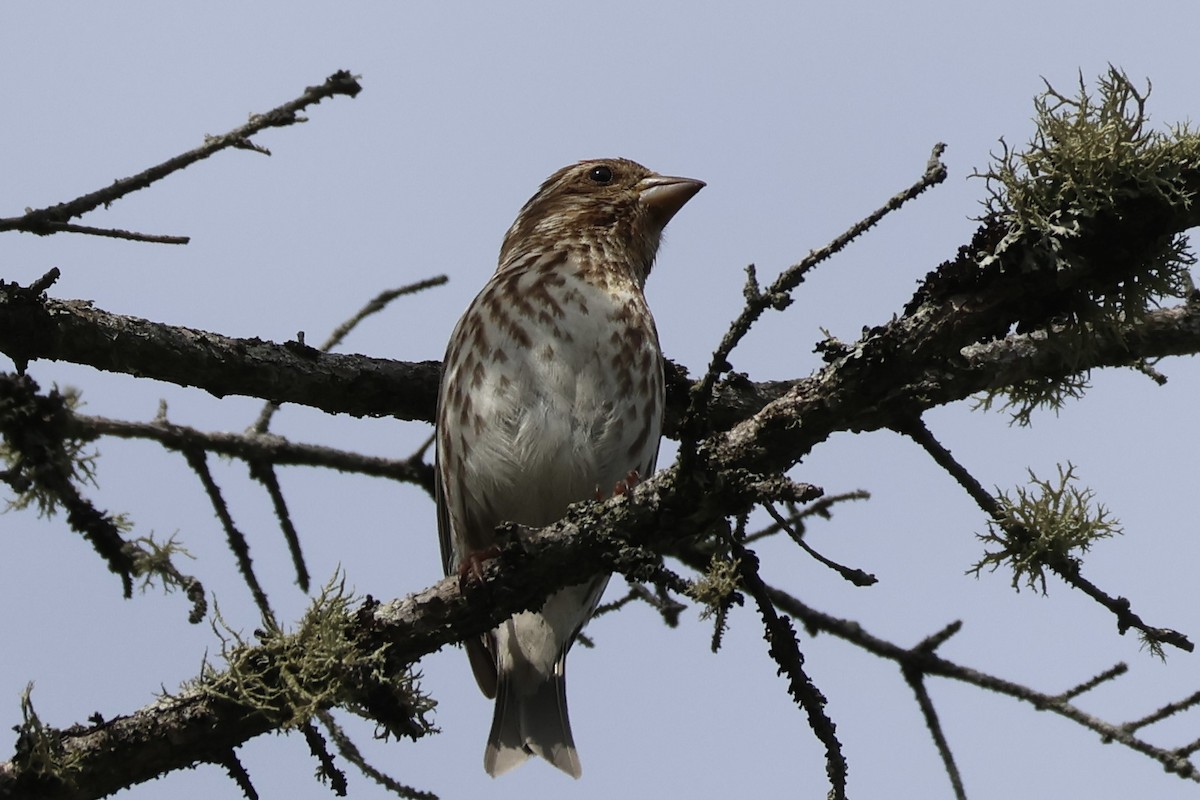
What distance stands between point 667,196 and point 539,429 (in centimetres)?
181

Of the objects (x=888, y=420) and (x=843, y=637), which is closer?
(x=888, y=420)

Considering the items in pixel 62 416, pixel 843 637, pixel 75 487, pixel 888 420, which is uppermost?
pixel 843 637

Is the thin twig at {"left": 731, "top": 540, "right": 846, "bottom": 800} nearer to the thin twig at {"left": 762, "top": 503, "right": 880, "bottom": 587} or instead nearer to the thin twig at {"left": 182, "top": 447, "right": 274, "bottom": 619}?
the thin twig at {"left": 762, "top": 503, "right": 880, "bottom": 587}

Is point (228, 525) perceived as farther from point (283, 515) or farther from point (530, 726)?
point (530, 726)

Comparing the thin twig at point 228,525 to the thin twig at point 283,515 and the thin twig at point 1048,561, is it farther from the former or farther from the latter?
the thin twig at point 1048,561

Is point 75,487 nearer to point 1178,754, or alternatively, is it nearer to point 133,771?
point 133,771

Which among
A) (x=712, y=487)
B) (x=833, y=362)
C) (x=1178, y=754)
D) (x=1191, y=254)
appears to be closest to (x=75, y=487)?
(x=712, y=487)

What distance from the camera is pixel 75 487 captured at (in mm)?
1715

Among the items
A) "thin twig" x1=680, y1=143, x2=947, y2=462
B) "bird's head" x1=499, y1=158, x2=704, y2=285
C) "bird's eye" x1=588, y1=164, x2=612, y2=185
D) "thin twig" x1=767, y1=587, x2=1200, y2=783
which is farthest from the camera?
"bird's eye" x1=588, y1=164, x2=612, y2=185

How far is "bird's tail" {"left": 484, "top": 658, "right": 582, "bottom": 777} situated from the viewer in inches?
213

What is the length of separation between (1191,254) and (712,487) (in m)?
1.46

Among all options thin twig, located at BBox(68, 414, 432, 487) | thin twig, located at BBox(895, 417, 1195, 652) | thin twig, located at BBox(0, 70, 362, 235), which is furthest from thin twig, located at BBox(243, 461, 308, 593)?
thin twig, located at BBox(895, 417, 1195, 652)

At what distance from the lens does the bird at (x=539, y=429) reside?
201 inches

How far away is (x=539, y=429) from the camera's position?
5102 mm
